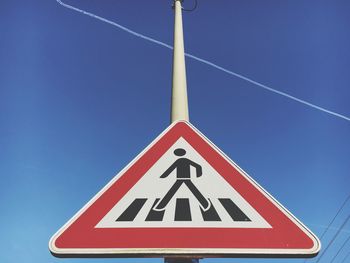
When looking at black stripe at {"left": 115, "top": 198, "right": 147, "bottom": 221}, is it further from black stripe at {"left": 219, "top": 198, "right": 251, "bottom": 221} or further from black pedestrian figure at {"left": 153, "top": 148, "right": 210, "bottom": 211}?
black stripe at {"left": 219, "top": 198, "right": 251, "bottom": 221}

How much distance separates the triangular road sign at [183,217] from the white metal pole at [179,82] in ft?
1.33

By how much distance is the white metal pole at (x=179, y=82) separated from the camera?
201 centimetres

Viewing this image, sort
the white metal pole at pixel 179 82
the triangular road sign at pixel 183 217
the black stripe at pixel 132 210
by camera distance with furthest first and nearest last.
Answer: the white metal pole at pixel 179 82 < the black stripe at pixel 132 210 < the triangular road sign at pixel 183 217

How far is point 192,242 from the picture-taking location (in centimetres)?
128

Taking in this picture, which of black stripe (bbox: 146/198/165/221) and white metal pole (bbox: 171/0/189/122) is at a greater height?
white metal pole (bbox: 171/0/189/122)

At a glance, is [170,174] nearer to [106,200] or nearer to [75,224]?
[106,200]

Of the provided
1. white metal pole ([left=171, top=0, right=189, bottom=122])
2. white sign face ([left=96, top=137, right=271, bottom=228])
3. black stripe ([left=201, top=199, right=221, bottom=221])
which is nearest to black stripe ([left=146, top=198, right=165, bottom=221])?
white sign face ([left=96, top=137, right=271, bottom=228])

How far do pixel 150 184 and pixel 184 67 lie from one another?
91 cm

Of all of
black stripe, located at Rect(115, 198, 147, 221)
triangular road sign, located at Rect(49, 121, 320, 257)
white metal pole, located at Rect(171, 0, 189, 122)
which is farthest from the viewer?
white metal pole, located at Rect(171, 0, 189, 122)

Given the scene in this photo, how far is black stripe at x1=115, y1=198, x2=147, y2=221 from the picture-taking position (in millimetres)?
1393

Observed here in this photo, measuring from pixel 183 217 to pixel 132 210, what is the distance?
0.62 feet

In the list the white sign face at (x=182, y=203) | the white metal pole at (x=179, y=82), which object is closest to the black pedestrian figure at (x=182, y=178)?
the white sign face at (x=182, y=203)

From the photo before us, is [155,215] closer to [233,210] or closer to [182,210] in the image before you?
[182,210]

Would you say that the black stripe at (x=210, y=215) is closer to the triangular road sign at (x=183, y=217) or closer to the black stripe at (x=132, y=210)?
the triangular road sign at (x=183, y=217)
